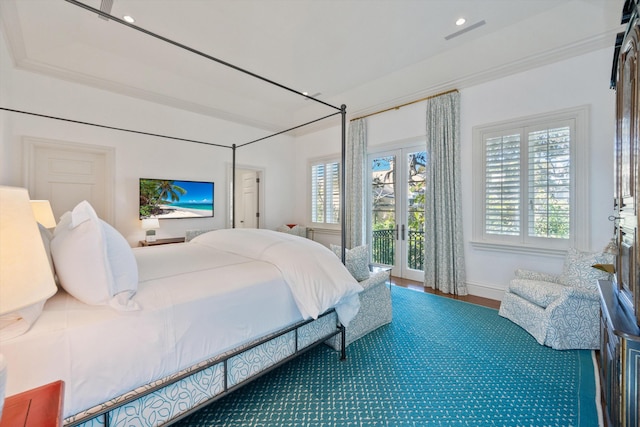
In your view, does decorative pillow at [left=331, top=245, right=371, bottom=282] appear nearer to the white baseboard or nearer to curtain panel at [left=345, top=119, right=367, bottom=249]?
the white baseboard

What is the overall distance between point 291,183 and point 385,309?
171 inches

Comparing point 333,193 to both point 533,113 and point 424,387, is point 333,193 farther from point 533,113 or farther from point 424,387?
point 424,387

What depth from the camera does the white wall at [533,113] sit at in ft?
9.64

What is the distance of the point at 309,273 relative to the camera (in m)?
1.88

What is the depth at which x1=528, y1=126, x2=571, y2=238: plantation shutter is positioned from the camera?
10.4 feet

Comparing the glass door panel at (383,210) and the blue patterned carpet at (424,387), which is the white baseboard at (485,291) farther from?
the glass door panel at (383,210)

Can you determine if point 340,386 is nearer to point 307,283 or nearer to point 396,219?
point 307,283

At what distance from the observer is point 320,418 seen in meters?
1.61

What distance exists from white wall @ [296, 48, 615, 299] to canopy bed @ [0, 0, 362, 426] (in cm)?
270

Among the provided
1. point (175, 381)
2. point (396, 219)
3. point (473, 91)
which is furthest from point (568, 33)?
point (175, 381)

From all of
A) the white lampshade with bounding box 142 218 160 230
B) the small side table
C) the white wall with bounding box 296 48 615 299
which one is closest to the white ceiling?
the white wall with bounding box 296 48 615 299

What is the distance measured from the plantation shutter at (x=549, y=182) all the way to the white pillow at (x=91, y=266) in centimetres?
411

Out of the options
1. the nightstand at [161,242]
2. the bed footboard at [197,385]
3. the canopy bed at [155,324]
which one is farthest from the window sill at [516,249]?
the nightstand at [161,242]

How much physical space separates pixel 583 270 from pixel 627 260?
1581 millimetres
